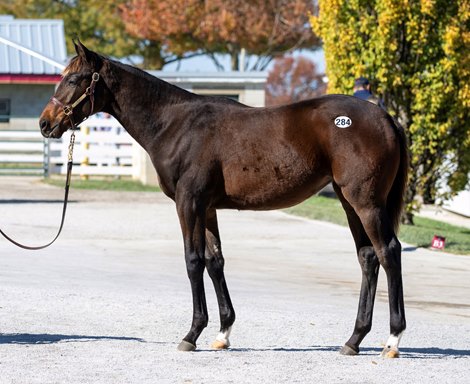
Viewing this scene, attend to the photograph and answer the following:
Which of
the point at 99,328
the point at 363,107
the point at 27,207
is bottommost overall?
the point at 27,207

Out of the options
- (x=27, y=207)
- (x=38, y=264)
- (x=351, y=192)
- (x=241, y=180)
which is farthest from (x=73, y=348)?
(x=27, y=207)

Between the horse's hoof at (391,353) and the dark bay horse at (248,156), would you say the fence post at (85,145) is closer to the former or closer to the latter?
the dark bay horse at (248,156)

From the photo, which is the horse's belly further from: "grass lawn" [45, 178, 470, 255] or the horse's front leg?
"grass lawn" [45, 178, 470, 255]

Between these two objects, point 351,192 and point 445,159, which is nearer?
point 351,192

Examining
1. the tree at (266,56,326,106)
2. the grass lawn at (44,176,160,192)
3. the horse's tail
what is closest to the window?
the grass lawn at (44,176,160,192)

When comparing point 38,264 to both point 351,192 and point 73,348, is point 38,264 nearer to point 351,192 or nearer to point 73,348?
point 73,348

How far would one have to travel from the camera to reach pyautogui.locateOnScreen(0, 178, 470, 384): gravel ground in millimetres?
7715

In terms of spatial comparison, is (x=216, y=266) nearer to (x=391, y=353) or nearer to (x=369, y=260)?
(x=369, y=260)

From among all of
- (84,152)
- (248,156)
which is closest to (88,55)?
(248,156)

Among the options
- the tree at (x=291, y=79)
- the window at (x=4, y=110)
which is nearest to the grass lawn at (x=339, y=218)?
the window at (x=4, y=110)

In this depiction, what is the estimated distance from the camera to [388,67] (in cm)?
1886

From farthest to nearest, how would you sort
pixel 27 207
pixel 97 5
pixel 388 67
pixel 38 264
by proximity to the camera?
1. pixel 97 5
2. pixel 27 207
3. pixel 388 67
4. pixel 38 264

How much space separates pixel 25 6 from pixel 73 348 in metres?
56.2

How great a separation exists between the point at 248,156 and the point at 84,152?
25.0m
